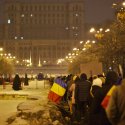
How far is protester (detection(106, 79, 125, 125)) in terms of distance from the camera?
230 inches

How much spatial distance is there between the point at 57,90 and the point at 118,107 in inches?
419

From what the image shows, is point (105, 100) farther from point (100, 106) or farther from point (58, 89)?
point (58, 89)

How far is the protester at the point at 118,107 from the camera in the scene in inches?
230

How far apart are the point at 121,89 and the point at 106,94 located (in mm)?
1908

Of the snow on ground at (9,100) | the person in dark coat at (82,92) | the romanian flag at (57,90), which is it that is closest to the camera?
the person in dark coat at (82,92)

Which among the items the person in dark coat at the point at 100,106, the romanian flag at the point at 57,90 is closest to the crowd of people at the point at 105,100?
the person in dark coat at the point at 100,106

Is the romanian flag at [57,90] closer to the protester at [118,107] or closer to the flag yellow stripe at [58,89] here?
the flag yellow stripe at [58,89]

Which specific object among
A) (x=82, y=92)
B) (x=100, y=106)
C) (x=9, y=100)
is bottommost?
(x=9, y=100)

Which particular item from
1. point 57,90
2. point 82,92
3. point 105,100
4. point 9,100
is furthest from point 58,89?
point 9,100

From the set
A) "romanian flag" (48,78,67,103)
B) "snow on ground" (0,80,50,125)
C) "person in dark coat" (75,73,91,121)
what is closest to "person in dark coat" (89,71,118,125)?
"person in dark coat" (75,73,91,121)

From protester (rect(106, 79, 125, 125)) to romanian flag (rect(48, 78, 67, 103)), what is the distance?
1026 cm

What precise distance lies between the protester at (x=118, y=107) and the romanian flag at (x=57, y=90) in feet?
33.6

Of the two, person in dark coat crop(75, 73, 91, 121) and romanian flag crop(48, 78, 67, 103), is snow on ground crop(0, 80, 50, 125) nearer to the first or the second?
romanian flag crop(48, 78, 67, 103)

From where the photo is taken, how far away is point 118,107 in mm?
5867
